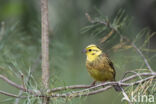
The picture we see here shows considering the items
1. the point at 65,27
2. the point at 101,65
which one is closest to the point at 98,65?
the point at 101,65

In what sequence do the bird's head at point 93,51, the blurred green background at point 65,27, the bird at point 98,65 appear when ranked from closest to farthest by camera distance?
the bird at point 98,65, the bird's head at point 93,51, the blurred green background at point 65,27

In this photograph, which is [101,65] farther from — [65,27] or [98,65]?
[65,27]

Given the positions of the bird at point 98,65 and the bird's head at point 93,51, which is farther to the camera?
the bird's head at point 93,51

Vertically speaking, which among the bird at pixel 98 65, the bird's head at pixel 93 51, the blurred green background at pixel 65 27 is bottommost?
the bird at pixel 98 65

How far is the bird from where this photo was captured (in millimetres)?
3426

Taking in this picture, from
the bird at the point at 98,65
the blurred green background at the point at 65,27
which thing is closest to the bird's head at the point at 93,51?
the bird at the point at 98,65

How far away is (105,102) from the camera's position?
192 inches

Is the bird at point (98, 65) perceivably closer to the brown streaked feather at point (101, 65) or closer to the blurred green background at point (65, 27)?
the brown streaked feather at point (101, 65)

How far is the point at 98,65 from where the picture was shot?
3.45m

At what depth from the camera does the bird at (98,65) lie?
343 centimetres

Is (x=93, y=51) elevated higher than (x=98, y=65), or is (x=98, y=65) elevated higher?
(x=93, y=51)

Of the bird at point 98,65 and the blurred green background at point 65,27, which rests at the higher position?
the blurred green background at point 65,27

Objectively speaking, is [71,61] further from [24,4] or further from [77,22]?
[24,4]

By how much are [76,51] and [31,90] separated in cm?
275
